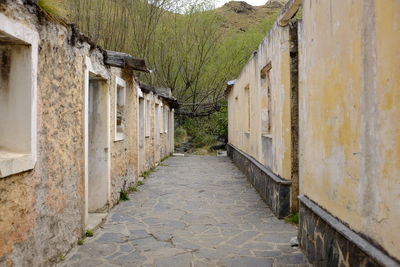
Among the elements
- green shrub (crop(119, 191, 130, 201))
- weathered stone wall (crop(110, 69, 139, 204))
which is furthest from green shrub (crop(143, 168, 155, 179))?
green shrub (crop(119, 191, 130, 201))

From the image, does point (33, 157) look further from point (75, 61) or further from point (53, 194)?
point (75, 61)

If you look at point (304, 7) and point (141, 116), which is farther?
point (141, 116)

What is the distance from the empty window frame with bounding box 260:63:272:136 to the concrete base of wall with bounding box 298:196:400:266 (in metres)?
3.72

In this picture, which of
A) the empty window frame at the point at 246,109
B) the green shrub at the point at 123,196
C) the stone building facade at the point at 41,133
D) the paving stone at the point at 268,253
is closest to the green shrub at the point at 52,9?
the stone building facade at the point at 41,133

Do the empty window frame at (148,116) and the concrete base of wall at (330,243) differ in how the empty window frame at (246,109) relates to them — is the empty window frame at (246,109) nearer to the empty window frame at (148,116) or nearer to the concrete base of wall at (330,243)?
the empty window frame at (148,116)

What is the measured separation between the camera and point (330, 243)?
3.32m

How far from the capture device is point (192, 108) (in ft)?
77.7

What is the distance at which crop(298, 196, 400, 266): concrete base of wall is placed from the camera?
8.17 ft

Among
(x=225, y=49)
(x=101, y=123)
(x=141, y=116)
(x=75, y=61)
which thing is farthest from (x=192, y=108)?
(x=75, y=61)

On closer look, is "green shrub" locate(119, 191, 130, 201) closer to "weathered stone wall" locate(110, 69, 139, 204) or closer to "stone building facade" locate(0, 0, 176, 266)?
"weathered stone wall" locate(110, 69, 139, 204)

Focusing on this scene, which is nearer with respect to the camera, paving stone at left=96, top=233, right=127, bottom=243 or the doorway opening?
paving stone at left=96, top=233, right=127, bottom=243

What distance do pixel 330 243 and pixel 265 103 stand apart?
490 cm

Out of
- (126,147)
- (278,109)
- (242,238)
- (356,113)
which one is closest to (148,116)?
(126,147)

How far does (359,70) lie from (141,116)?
342 inches
